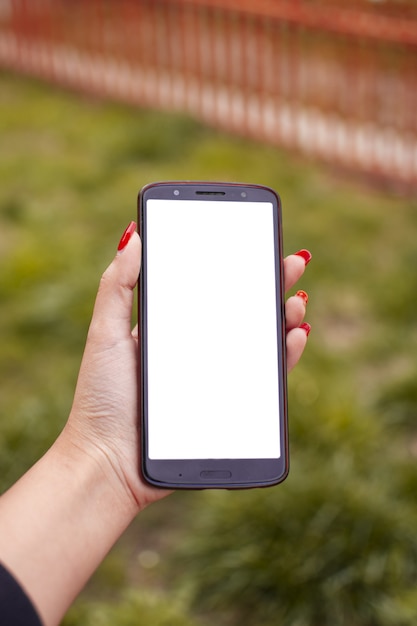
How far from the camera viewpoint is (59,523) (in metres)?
1.92

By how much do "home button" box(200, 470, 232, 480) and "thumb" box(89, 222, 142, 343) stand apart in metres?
0.39

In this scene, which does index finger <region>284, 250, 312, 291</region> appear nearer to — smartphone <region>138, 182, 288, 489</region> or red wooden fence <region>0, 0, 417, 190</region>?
smartphone <region>138, 182, 288, 489</region>

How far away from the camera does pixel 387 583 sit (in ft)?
9.12

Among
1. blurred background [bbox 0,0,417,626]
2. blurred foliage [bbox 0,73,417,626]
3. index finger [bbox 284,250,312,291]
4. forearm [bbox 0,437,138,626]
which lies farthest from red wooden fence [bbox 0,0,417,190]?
forearm [bbox 0,437,138,626]

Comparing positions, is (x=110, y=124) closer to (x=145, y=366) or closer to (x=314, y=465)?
(x=314, y=465)

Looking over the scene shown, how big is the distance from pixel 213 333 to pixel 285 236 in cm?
242

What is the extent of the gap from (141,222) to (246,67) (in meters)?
3.88

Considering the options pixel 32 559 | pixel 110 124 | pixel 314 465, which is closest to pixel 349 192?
pixel 110 124

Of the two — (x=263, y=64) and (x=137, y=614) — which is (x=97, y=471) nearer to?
(x=137, y=614)

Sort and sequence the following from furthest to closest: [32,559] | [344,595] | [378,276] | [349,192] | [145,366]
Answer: [349,192] → [378,276] → [344,595] → [145,366] → [32,559]

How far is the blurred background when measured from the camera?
2.84 meters

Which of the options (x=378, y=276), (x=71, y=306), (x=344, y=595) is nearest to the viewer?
(x=344, y=595)

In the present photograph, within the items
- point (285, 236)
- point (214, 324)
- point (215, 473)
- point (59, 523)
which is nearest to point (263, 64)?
point (285, 236)

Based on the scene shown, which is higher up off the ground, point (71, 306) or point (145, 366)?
point (145, 366)
